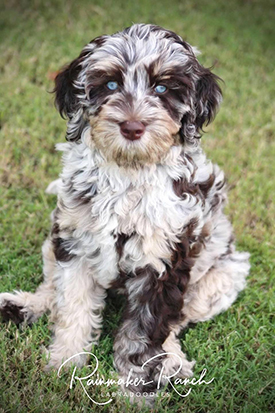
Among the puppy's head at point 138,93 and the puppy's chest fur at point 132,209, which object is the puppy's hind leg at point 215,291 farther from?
the puppy's head at point 138,93

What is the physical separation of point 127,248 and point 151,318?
0.52 metres

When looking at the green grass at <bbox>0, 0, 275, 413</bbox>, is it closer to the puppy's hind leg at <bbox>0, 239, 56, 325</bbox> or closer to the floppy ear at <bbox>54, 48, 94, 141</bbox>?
the puppy's hind leg at <bbox>0, 239, 56, 325</bbox>

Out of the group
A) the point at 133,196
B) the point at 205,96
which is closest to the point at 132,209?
the point at 133,196

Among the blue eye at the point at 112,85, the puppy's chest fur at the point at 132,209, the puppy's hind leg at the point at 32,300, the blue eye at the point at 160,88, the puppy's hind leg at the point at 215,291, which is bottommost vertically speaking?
the puppy's hind leg at the point at 32,300

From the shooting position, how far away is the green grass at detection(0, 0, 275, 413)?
12.8ft

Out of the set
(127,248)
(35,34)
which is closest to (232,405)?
(127,248)

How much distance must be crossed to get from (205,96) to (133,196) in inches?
31.2

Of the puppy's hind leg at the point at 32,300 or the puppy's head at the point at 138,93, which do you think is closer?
the puppy's head at the point at 138,93

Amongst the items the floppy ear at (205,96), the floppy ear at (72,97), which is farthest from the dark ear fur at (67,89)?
the floppy ear at (205,96)

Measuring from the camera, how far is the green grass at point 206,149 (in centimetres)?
390

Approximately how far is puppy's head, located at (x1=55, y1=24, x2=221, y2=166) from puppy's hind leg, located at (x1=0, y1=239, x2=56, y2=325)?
1306mm

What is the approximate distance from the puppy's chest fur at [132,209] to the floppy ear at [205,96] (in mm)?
269

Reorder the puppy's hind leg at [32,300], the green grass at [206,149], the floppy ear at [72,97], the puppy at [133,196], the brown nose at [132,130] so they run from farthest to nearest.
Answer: the puppy's hind leg at [32,300] < the green grass at [206,149] < the floppy ear at [72,97] < the puppy at [133,196] < the brown nose at [132,130]

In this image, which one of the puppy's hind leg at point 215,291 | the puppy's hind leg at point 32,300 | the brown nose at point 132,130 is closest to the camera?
the brown nose at point 132,130
